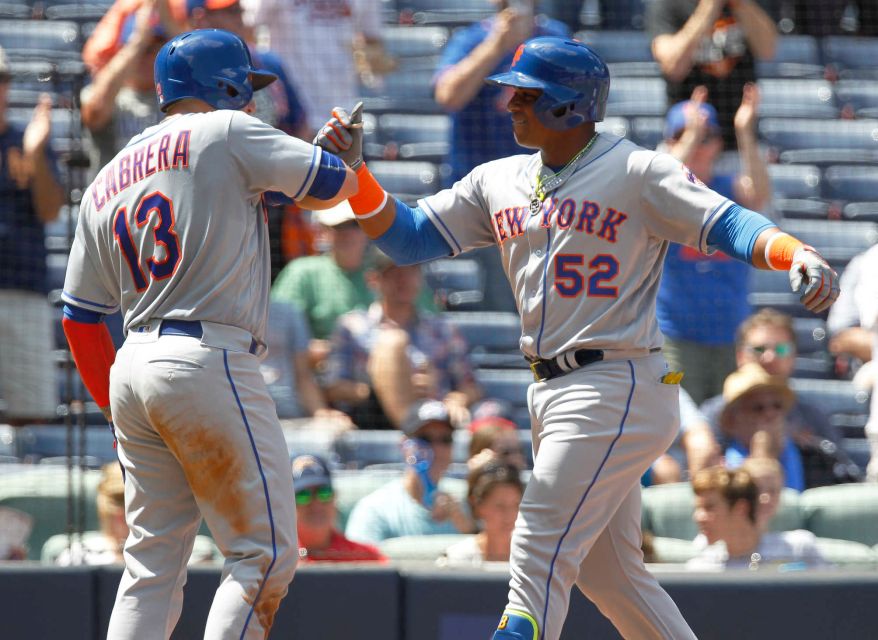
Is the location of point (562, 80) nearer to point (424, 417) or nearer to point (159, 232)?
point (159, 232)

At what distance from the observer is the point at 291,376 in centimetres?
618

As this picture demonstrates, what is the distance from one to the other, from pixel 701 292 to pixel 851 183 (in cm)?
275

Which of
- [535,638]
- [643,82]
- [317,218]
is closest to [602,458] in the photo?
[535,638]

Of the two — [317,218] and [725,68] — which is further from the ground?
[725,68]

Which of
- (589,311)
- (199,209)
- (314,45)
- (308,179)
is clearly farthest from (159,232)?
(314,45)

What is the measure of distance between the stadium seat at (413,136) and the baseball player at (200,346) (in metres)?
4.88

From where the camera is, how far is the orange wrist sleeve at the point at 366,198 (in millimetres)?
3965

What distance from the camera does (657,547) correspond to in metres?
5.11

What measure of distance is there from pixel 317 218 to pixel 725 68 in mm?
2163

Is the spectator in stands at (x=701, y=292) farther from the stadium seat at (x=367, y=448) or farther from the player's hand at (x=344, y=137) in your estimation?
the player's hand at (x=344, y=137)

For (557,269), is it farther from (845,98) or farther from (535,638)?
(845,98)

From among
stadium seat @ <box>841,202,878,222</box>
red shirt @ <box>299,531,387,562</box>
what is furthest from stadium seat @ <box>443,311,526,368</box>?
stadium seat @ <box>841,202,878,222</box>

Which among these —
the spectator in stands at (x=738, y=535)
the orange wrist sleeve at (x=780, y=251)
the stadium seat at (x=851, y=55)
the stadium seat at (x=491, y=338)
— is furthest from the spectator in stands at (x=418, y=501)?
the stadium seat at (x=851, y=55)

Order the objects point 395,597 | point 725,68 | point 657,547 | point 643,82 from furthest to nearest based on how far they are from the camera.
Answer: point 643,82 < point 725,68 < point 657,547 < point 395,597
